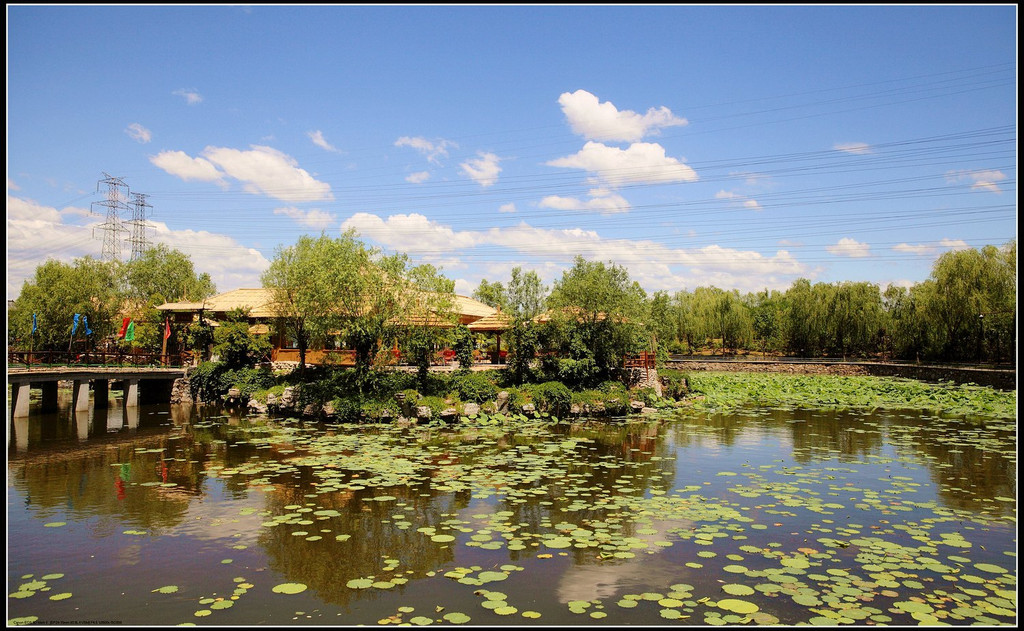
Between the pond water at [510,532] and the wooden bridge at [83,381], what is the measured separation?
15.9 feet

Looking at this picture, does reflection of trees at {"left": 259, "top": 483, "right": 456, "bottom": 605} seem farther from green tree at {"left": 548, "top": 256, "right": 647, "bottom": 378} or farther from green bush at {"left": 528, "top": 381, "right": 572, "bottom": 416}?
green tree at {"left": 548, "top": 256, "right": 647, "bottom": 378}

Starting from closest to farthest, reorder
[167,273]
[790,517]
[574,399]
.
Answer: [790,517]
[574,399]
[167,273]

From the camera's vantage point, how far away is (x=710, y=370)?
1673 inches

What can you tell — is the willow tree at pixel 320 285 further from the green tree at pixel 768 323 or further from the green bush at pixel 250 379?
the green tree at pixel 768 323

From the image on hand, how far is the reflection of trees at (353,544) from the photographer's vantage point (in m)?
6.64

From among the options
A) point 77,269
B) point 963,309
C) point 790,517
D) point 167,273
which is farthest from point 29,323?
point 963,309

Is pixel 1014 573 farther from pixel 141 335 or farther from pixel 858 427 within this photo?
pixel 141 335

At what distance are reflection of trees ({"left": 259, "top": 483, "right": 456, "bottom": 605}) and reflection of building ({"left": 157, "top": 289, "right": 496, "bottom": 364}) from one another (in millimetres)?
14198

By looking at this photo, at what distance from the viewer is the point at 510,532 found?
8.08 meters

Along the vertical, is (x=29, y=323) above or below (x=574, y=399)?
above

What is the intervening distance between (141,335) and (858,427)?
98.1 ft

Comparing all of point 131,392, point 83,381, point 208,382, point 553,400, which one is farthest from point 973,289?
point 83,381

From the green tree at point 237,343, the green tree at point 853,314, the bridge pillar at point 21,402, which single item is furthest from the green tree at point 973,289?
the bridge pillar at point 21,402

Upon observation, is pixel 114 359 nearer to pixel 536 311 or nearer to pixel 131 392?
pixel 131 392
